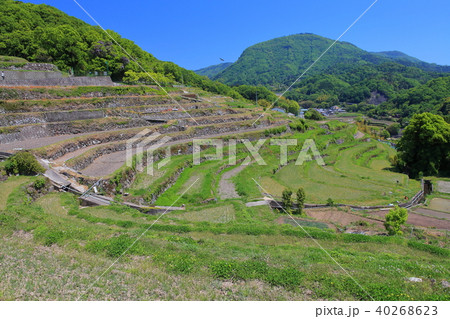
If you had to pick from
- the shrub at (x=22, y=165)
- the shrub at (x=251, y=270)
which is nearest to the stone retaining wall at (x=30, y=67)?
the shrub at (x=22, y=165)

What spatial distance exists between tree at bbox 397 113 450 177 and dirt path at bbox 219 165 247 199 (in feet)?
70.6

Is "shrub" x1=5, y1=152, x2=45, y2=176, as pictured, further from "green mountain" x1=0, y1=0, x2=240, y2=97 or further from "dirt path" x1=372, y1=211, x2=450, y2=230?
"green mountain" x1=0, y1=0, x2=240, y2=97

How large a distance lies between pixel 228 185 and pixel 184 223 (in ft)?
29.7

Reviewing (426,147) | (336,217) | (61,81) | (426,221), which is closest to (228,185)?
(336,217)

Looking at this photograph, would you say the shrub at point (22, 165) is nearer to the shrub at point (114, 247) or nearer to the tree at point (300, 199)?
the shrub at point (114, 247)

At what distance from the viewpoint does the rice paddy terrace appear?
6891 millimetres

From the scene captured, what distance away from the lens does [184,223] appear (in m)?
13.3

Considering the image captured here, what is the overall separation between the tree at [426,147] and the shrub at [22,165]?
37.4m

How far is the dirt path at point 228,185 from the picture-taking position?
19875 millimetres

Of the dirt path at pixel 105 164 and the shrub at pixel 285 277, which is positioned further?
the dirt path at pixel 105 164

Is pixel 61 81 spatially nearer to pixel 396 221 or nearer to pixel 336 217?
pixel 336 217

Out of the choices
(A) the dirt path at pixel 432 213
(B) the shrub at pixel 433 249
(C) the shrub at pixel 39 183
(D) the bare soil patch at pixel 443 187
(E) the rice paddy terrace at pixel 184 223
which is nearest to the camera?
(E) the rice paddy terrace at pixel 184 223

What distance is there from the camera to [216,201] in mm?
18234
